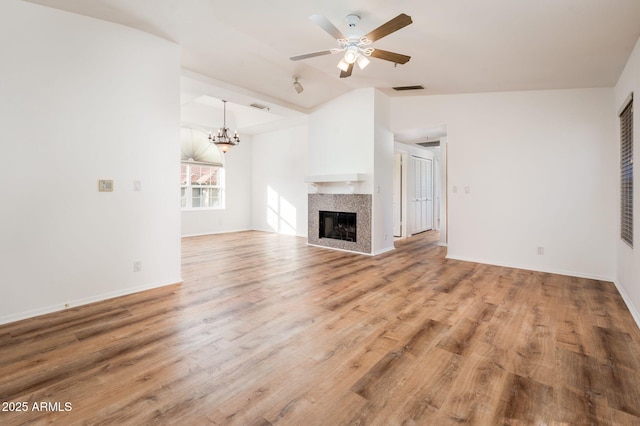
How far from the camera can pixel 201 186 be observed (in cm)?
833

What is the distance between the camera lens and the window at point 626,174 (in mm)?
3279

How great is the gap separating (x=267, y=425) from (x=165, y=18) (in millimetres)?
3884

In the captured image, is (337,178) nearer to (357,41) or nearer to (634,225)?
(357,41)

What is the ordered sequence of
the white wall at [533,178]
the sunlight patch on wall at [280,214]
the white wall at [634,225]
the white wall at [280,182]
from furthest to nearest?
the sunlight patch on wall at [280,214] → the white wall at [280,182] → the white wall at [533,178] → the white wall at [634,225]

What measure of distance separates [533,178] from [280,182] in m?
6.07

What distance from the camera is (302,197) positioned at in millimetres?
8109

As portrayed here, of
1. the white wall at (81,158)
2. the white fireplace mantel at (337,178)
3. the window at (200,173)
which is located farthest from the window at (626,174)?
the window at (200,173)

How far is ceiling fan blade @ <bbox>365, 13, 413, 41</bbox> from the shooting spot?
2.45 meters

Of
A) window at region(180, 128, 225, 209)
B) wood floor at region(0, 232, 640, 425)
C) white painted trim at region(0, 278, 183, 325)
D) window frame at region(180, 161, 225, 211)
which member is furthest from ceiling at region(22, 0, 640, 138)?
window frame at region(180, 161, 225, 211)

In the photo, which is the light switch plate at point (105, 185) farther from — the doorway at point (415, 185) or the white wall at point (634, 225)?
the white wall at point (634, 225)

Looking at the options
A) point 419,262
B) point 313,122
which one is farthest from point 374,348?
point 313,122

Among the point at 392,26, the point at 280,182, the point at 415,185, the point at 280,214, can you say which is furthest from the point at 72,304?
the point at 415,185

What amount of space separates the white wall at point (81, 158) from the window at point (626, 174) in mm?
5357

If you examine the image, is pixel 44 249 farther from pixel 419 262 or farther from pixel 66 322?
pixel 419 262
